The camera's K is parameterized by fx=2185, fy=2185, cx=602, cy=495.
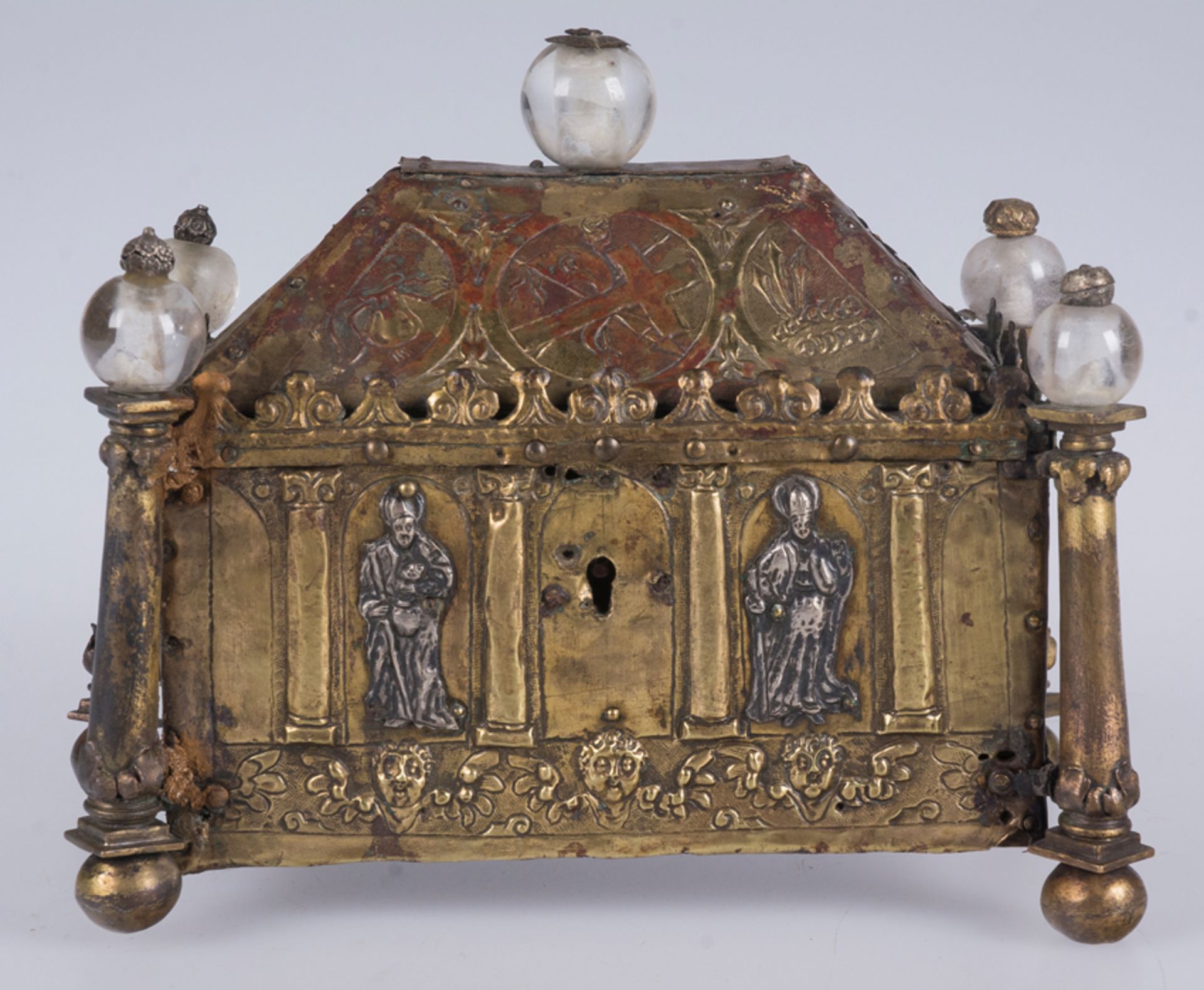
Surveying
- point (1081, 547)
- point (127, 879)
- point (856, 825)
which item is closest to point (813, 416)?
point (1081, 547)

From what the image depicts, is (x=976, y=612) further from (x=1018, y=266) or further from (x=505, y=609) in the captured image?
(x=505, y=609)

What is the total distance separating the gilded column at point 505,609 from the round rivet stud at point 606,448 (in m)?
0.14

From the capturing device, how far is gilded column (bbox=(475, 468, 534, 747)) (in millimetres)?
4242

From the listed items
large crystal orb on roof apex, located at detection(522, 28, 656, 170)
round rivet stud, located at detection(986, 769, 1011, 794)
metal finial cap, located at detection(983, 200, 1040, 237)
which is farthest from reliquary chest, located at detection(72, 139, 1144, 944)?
metal finial cap, located at detection(983, 200, 1040, 237)

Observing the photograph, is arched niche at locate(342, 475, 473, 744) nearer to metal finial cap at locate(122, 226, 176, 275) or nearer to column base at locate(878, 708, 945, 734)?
metal finial cap at locate(122, 226, 176, 275)

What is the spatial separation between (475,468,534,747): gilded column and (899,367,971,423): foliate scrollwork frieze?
0.75m

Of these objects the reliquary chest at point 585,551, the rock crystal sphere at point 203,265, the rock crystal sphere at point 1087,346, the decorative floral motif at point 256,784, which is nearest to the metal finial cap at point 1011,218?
the reliquary chest at point 585,551

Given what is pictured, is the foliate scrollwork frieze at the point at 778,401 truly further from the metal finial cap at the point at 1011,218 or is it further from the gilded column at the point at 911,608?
the metal finial cap at the point at 1011,218

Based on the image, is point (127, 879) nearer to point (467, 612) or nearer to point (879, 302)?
point (467, 612)

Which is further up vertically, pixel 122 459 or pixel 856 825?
pixel 122 459

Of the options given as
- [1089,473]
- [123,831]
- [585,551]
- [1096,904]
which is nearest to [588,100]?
[585,551]

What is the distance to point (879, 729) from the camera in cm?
434

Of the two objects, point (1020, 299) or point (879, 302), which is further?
point (1020, 299)

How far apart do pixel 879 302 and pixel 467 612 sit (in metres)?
1.01
